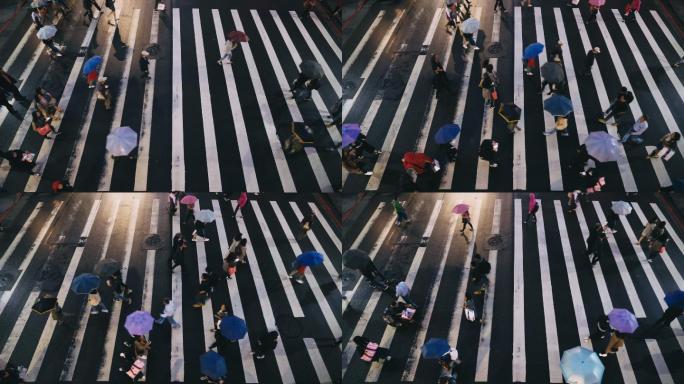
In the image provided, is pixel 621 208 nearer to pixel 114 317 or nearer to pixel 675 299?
pixel 675 299

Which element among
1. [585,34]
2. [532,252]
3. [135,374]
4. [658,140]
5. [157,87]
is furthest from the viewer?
[585,34]

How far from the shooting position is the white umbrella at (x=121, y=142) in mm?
21266

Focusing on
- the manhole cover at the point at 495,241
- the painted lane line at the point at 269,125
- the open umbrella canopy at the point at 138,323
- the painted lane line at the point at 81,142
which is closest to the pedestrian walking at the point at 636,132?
the manhole cover at the point at 495,241

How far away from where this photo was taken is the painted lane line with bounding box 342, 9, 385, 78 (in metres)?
26.2

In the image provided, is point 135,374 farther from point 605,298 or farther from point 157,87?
point 605,298

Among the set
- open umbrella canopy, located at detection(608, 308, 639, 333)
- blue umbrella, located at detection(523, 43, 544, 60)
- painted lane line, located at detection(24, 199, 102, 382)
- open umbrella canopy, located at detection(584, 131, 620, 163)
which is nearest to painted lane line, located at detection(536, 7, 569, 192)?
blue umbrella, located at detection(523, 43, 544, 60)

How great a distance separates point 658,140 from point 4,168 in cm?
2337

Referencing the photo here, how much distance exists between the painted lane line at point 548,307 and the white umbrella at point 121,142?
14.2m

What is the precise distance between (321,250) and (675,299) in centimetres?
1103

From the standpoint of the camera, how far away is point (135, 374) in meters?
17.4

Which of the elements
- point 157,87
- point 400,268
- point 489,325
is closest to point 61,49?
point 157,87

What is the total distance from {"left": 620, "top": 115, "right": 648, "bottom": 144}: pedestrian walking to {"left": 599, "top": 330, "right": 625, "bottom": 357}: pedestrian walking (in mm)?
7703

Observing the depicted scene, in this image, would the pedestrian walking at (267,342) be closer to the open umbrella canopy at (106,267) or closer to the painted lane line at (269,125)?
the open umbrella canopy at (106,267)

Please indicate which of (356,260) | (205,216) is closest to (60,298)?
(205,216)
